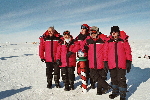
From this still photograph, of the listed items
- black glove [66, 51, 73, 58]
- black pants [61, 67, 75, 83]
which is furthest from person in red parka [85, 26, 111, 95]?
black pants [61, 67, 75, 83]

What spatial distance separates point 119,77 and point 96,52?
1055 mm

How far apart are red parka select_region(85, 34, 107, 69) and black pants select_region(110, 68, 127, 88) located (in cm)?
49

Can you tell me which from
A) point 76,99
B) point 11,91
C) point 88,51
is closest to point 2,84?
point 11,91

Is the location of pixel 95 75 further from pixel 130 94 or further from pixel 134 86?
pixel 134 86

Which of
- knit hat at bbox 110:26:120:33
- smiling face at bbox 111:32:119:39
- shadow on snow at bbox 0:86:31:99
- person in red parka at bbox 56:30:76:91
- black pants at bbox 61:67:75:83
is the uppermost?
knit hat at bbox 110:26:120:33

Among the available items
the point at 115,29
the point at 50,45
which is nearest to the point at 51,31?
the point at 50,45

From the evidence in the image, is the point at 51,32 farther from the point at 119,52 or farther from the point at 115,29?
the point at 119,52

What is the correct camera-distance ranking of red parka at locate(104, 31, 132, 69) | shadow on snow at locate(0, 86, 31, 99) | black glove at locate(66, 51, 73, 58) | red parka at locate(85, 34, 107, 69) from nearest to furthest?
red parka at locate(104, 31, 132, 69) < red parka at locate(85, 34, 107, 69) < shadow on snow at locate(0, 86, 31, 99) < black glove at locate(66, 51, 73, 58)

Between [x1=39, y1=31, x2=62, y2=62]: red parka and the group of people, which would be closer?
the group of people

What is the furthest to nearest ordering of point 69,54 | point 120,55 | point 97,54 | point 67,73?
point 67,73
point 69,54
point 97,54
point 120,55

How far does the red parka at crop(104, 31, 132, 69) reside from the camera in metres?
4.54

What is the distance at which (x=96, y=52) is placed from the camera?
506cm

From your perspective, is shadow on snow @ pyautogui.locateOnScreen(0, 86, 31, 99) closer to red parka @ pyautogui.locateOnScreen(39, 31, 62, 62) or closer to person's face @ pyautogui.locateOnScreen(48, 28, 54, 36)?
red parka @ pyautogui.locateOnScreen(39, 31, 62, 62)

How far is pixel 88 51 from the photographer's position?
208 inches
